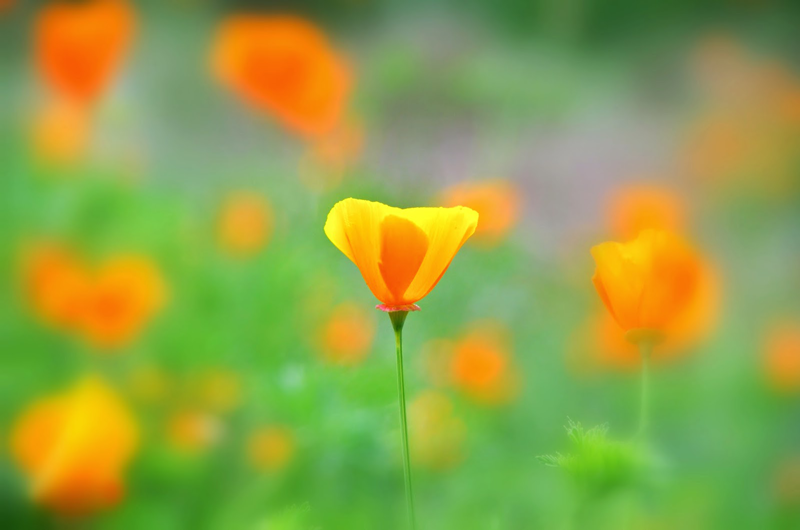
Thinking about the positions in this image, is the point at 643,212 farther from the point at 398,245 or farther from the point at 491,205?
the point at 398,245

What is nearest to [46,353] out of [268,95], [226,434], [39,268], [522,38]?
[39,268]

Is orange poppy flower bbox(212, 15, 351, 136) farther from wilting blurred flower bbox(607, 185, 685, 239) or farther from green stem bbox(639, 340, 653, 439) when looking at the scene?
green stem bbox(639, 340, 653, 439)

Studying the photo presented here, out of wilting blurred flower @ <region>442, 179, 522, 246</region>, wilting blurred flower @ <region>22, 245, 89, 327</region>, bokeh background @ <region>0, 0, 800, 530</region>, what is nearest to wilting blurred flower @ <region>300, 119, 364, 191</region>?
bokeh background @ <region>0, 0, 800, 530</region>

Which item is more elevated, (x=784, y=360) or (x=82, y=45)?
(x=82, y=45)

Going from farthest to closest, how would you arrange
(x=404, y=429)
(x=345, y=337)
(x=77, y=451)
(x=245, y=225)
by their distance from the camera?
(x=245, y=225), (x=345, y=337), (x=77, y=451), (x=404, y=429)

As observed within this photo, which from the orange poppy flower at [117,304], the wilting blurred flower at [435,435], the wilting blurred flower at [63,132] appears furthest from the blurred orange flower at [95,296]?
the wilting blurred flower at [435,435]

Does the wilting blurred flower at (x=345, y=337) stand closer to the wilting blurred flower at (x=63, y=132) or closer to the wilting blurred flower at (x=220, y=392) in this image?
the wilting blurred flower at (x=220, y=392)

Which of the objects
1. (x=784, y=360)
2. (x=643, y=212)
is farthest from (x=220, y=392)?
(x=784, y=360)
